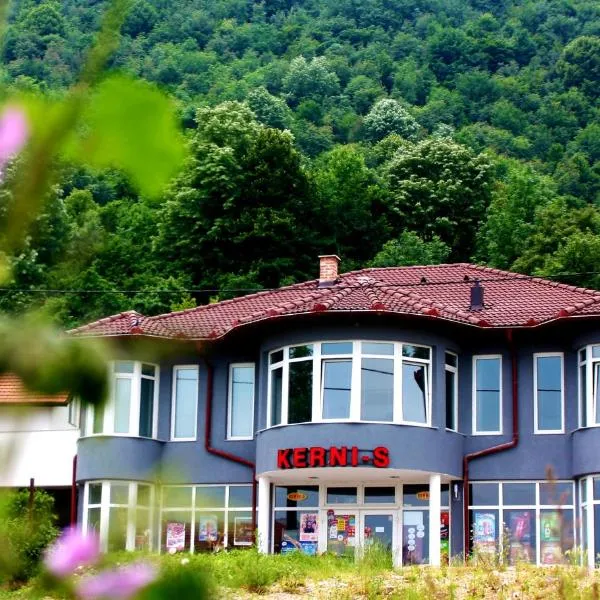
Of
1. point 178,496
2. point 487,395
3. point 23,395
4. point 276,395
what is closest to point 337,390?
point 276,395

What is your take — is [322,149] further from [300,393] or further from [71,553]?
[71,553]

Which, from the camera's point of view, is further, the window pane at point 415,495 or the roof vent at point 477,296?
the roof vent at point 477,296

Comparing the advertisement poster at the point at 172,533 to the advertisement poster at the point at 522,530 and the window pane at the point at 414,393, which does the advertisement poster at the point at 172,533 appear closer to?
the window pane at the point at 414,393

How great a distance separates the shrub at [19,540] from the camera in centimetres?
121

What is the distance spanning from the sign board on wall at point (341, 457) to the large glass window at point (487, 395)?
8.44 ft

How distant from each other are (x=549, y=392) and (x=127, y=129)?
2575 cm

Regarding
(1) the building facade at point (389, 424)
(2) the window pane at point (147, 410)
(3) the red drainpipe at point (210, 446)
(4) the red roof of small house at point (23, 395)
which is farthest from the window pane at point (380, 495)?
(4) the red roof of small house at point (23, 395)

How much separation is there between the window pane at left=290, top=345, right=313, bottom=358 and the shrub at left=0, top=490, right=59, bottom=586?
24152 millimetres

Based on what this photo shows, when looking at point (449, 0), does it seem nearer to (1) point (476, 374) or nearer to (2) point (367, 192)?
(2) point (367, 192)

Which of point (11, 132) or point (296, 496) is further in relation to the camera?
point (296, 496)

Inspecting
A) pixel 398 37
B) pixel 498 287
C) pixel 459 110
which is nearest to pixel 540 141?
pixel 459 110

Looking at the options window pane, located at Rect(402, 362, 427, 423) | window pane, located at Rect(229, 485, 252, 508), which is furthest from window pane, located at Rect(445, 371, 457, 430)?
window pane, located at Rect(229, 485, 252, 508)

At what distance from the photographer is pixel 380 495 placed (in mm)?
26469

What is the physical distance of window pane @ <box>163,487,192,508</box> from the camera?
1337 mm
